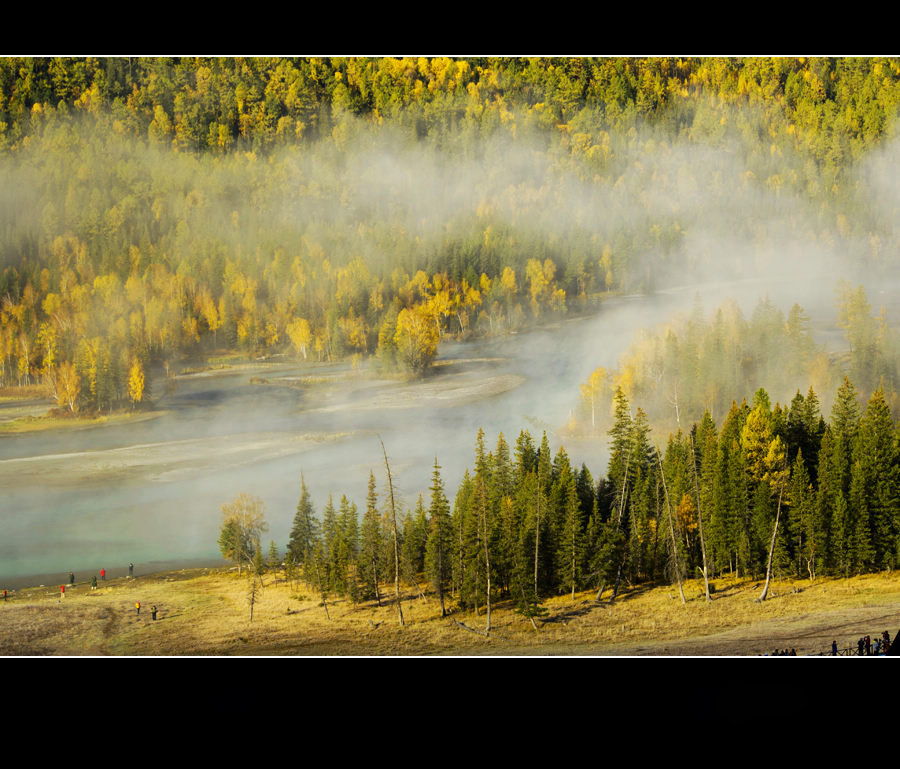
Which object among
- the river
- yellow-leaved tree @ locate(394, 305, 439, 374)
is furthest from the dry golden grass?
yellow-leaved tree @ locate(394, 305, 439, 374)

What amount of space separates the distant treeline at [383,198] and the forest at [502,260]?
23 millimetres

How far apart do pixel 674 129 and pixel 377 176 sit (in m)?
3.10

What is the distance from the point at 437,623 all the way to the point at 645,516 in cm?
227

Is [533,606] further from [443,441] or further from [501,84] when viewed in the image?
[501,84]

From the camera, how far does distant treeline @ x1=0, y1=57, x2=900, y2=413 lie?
7.32 meters

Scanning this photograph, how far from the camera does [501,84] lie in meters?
7.38

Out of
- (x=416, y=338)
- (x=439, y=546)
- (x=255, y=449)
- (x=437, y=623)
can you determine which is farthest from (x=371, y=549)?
(x=416, y=338)

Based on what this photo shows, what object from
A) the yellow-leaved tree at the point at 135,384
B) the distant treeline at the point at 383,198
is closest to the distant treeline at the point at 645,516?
the distant treeline at the point at 383,198

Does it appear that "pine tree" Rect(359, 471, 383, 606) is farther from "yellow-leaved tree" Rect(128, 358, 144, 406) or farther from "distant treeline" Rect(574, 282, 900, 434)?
"yellow-leaved tree" Rect(128, 358, 144, 406)

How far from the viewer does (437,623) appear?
281 inches

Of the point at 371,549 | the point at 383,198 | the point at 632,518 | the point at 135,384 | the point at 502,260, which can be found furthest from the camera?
the point at 502,260

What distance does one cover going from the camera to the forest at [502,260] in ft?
23.5

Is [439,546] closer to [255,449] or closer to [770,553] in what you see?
[255,449]
